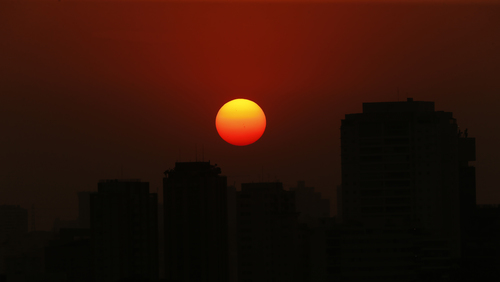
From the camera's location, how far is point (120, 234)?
67.9ft

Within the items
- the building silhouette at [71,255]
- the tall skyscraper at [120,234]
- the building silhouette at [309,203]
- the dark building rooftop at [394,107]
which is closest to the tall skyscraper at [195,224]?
the tall skyscraper at [120,234]

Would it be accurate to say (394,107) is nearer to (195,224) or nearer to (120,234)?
(195,224)

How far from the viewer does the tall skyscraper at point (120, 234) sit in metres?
20.6

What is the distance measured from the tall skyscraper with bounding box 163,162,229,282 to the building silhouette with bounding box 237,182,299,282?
1.14 metres

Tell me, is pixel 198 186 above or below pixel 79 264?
above

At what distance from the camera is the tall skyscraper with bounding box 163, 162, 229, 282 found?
23938 millimetres

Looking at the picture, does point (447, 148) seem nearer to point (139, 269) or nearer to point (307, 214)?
point (307, 214)

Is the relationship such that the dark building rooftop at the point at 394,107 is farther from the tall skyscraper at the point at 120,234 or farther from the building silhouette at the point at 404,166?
the tall skyscraper at the point at 120,234

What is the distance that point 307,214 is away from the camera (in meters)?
32.4

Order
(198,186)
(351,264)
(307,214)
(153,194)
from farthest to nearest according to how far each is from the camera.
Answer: (307,214), (198,186), (153,194), (351,264)

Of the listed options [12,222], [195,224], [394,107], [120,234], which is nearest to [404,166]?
[394,107]

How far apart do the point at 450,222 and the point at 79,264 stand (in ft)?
51.6

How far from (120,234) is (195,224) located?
4.40 metres

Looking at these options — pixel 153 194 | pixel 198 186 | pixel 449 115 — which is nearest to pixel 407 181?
pixel 449 115
